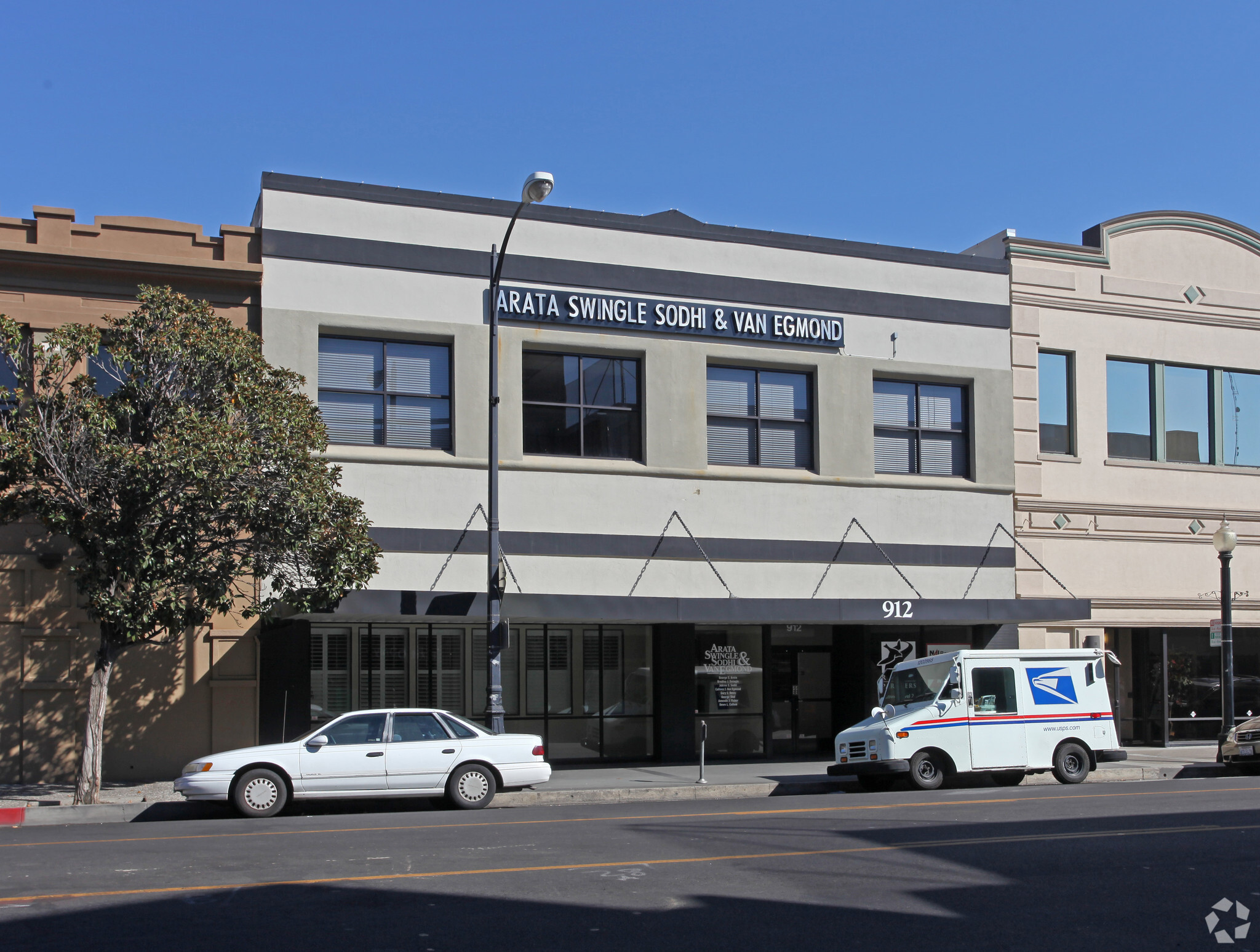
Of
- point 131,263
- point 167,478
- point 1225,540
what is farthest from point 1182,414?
point 131,263

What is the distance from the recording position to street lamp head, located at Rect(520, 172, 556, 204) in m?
16.3

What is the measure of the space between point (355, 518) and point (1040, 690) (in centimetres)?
1054

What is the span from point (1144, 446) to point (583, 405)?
40.3ft

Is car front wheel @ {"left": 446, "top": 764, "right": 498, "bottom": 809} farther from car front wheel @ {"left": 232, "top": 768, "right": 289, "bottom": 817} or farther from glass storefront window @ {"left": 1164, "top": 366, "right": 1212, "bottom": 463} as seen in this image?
glass storefront window @ {"left": 1164, "top": 366, "right": 1212, "bottom": 463}

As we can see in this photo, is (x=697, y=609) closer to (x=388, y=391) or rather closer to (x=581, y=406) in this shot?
(x=581, y=406)

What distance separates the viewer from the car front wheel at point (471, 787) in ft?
51.9

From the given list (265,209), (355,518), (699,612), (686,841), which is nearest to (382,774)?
(355,518)

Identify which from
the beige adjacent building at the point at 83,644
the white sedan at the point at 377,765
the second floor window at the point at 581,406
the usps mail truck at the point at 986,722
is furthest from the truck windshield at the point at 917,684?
the beige adjacent building at the point at 83,644

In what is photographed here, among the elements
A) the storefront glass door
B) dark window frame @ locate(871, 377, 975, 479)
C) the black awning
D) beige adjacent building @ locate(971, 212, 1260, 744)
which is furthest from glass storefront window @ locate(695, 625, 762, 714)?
beige adjacent building @ locate(971, 212, 1260, 744)

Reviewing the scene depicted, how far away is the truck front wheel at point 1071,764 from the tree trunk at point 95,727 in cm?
1365

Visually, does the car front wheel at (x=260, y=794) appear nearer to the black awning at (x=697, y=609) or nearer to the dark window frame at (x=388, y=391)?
the black awning at (x=697, y=609)

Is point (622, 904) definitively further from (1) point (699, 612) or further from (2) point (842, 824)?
(1) point (699, 612)

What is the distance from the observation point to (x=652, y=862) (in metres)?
10.5

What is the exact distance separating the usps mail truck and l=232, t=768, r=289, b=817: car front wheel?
8.15 m
